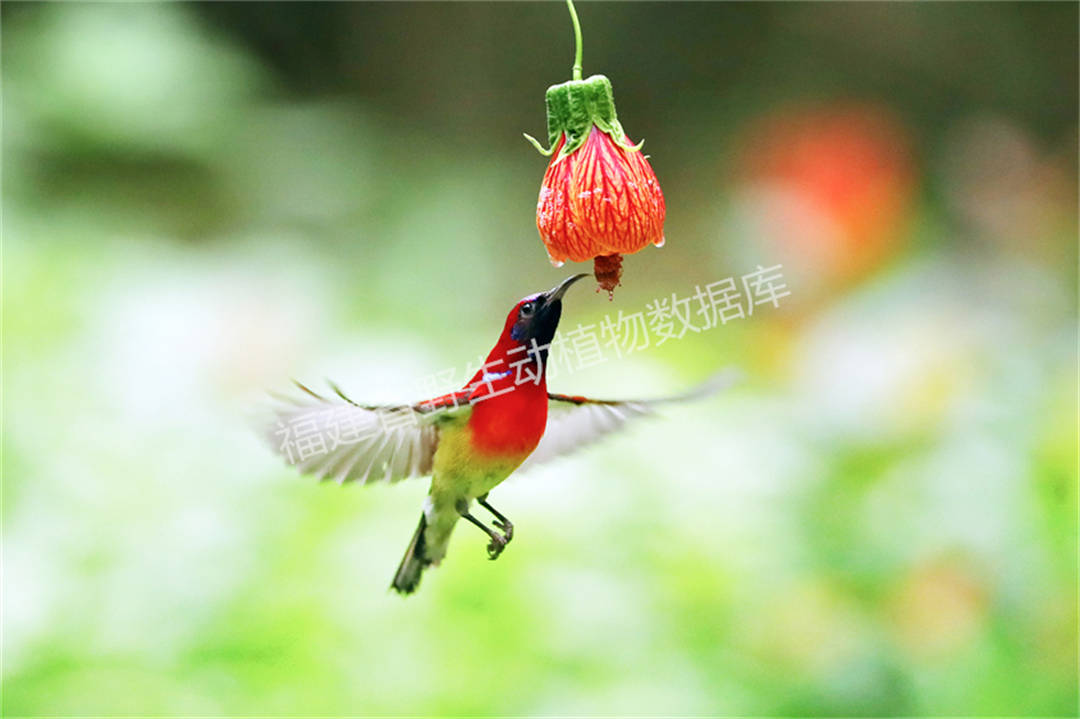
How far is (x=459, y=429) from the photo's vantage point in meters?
1.28

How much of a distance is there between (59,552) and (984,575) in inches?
91.4

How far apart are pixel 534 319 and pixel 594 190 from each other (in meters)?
0.14

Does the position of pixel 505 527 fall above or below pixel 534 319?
below

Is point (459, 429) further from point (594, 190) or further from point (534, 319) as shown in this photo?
point (594, 190)

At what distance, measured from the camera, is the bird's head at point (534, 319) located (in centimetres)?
108

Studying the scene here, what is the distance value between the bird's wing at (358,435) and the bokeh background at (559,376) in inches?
2.9

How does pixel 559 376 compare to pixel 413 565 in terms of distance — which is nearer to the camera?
pixel 413 565

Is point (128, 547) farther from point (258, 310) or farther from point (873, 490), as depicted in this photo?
point (873, 490)

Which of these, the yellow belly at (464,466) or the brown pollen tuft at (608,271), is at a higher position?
the brown pollen tuft at (608,271)

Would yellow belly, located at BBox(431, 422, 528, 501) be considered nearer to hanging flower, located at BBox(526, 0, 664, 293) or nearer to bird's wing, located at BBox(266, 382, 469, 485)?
bird's wing, located at BBox(266, 382, 469, 485)

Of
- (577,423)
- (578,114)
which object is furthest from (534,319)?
(577,423)

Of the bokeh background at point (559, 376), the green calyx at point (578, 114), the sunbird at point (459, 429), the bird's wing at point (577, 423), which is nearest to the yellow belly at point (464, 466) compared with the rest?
the sunbird at point (459, 429)

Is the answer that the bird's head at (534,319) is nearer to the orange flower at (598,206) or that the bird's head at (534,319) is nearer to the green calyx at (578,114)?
the orange flower at (598,206)

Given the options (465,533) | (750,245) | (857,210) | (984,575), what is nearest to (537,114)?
(750,245)
